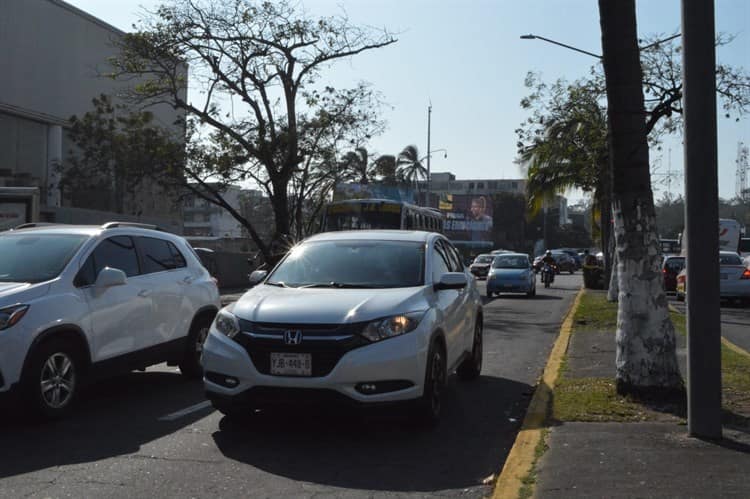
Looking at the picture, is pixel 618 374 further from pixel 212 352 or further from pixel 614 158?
pixel 212 352

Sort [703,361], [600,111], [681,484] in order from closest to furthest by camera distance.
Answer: [681,484] < [703,361] < [600,111]

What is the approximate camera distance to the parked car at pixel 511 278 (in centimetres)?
2870

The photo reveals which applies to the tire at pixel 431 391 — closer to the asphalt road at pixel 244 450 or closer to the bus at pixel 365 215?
the asphalt road at pixel 244 450

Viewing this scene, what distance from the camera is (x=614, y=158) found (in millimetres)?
7762

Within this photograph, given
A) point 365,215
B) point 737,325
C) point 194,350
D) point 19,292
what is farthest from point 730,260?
point 19,292

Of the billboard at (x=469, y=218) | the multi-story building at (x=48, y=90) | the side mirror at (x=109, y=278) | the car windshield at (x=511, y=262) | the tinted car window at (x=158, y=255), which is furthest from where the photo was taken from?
the billboard at (x=469, y=218)

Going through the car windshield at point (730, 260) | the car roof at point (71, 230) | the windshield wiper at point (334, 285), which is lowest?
the windshield wiper at point (334, 285)

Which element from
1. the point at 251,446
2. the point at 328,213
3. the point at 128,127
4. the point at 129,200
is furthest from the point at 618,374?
the point at 129,200

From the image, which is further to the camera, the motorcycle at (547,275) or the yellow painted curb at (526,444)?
the motorcycle at (547,275)

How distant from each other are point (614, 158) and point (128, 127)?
30239 millimetres

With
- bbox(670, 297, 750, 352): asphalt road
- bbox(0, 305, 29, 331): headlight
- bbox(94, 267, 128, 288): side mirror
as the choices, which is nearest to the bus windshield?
bbox(670, 297, 750, 352): asphalt road

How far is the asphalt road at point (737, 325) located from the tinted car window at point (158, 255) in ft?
28.6

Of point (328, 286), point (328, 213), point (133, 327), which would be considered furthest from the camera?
point (328, 213)

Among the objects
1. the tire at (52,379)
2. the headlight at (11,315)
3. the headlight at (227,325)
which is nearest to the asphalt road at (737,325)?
the headlight at (227,325)
